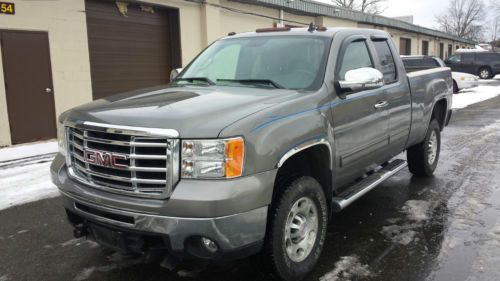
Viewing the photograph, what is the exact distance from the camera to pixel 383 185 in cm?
621

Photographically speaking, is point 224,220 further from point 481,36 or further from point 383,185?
point 481,36

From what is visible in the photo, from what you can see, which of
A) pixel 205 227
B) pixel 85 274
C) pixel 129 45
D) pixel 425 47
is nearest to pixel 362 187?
pixel 205 227

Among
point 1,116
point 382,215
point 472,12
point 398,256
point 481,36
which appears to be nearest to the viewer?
point 398,256

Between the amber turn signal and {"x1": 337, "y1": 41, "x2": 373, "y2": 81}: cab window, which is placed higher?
{"x1": 337, "y1": 41, "x2": 373, "y2": 81}: cab window

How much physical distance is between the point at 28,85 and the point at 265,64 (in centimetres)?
697

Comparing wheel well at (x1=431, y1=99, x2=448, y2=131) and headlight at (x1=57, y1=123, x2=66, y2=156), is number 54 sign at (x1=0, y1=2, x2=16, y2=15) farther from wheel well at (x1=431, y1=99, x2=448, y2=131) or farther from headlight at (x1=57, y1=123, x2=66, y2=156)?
wheel well at (x1=431, y1=99, x2=448, y2=131)

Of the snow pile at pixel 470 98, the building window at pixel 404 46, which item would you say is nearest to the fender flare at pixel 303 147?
the snow pile at pixel 470 98

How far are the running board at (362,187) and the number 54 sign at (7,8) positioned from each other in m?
7.64

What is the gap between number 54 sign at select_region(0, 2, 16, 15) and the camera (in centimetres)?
882

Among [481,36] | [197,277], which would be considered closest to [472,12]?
[481,36]

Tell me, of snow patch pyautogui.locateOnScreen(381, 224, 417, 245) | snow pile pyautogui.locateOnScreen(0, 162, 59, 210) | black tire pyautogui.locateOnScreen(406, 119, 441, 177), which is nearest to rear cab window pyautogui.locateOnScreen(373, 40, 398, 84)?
black tire pyautogui.locateOnScreen(406, 119, 441, 177)

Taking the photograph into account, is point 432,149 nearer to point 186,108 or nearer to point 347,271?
point 347,271

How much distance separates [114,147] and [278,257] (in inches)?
52.3

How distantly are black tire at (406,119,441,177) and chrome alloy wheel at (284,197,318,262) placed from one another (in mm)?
3145
